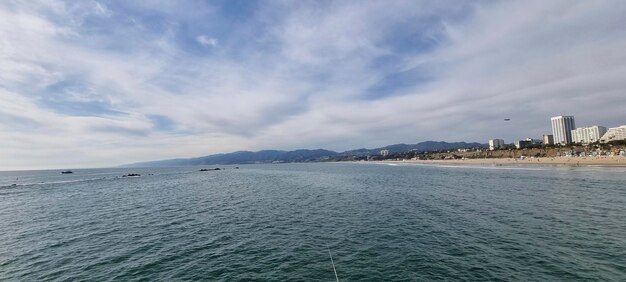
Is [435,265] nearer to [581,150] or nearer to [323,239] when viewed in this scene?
[323,239]

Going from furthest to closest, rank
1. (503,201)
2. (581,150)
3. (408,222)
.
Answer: (581,150) < (503,201) < (408,222)

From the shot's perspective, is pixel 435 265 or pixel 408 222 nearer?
pixel 435 265

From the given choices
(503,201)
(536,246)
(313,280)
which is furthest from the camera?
(503,201)

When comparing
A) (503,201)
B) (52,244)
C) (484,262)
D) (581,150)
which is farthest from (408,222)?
(581,150)

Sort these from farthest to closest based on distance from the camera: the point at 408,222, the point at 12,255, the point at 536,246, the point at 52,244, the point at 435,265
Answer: the point at 408,222, the point at 52,244, the point at 12,255, the point at 536,246, the point at 435,265

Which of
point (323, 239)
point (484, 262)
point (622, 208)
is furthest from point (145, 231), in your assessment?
point (622, 208)

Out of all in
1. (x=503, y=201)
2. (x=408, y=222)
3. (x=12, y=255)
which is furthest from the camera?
(x=503, y=201)

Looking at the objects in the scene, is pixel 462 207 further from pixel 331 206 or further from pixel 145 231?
pixel 145 231

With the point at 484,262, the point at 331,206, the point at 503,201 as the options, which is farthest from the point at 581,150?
the point at 484,262

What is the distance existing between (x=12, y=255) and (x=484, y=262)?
3385 centimetres

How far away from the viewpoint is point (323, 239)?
961 inches

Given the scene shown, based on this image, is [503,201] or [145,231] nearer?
[145,231]

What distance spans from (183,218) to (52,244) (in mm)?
12198

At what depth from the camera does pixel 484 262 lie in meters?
17.9
